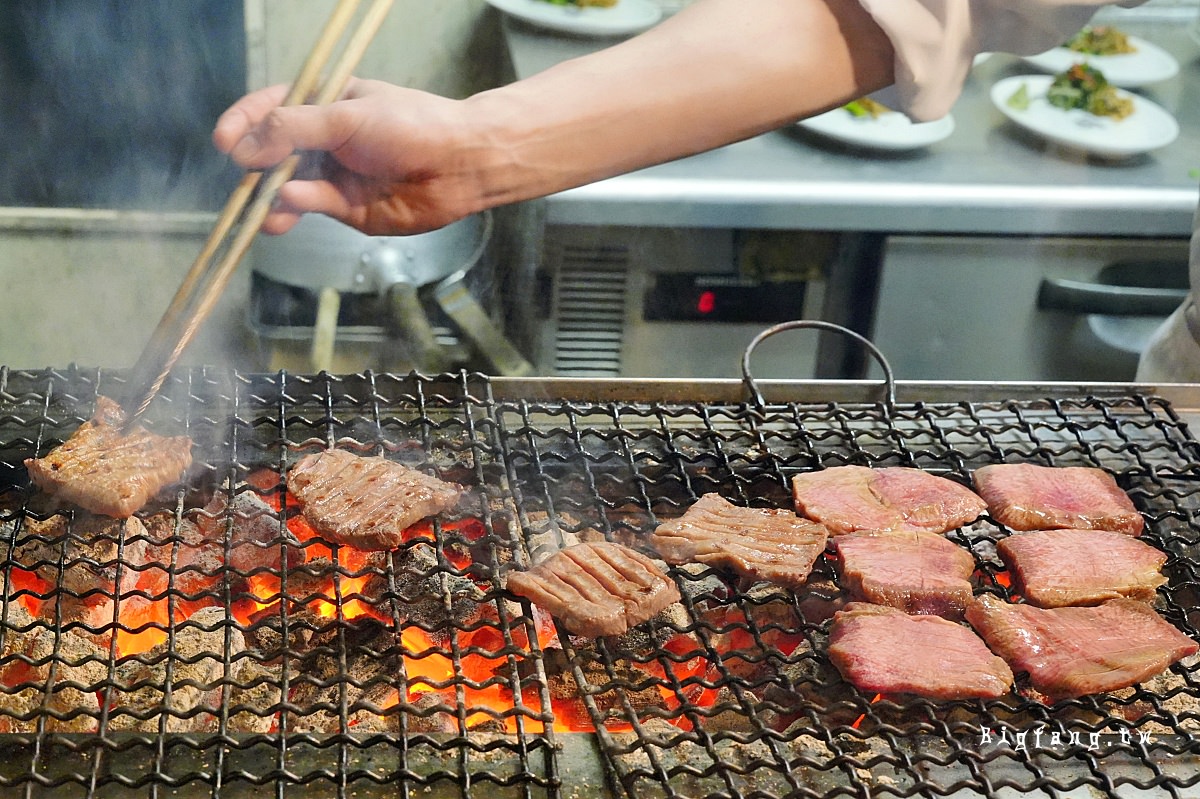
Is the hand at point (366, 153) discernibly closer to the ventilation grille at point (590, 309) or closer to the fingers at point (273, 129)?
the fingers at point (273, 129)

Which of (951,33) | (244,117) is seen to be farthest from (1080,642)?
(244,117)

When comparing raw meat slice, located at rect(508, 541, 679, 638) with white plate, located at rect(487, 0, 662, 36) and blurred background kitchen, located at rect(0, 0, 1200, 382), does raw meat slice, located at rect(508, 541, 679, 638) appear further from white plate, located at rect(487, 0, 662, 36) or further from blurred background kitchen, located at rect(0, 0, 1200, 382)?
white plate, located at rect(487, 0, 662, 36)

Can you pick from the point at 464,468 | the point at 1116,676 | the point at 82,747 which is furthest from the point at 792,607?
the point at 82,747

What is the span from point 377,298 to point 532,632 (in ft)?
9.80

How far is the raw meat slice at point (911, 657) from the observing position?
210 cm

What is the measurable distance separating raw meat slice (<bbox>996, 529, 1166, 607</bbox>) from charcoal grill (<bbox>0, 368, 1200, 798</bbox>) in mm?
64

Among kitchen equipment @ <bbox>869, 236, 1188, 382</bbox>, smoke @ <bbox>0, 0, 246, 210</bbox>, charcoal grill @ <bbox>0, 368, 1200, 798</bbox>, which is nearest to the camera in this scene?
charcoal grill @ <bbox>0, 368, 1200, 798</bbox>

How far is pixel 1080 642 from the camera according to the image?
7.36 feet

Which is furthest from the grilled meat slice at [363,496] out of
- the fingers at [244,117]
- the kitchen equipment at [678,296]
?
the kitchen equipment at [678,296]

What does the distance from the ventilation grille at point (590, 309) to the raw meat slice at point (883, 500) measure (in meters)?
2.27

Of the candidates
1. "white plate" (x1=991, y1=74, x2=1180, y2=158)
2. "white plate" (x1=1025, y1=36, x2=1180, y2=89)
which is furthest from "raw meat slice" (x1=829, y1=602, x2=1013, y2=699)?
"white plate" (x1=1025, y1=36, x2=1180, y2=89)

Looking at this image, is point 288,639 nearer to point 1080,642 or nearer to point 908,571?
point 908,571

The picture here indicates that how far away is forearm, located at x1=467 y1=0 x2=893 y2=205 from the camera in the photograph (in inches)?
108

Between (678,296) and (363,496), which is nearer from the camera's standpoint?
(363,496)
